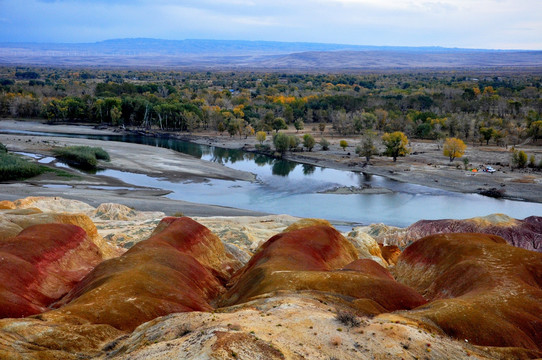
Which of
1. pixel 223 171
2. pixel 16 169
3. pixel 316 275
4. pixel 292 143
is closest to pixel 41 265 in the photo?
pixel 316 275

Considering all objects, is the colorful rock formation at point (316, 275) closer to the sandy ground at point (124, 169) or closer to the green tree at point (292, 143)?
the sandy ground at point (124, 169)

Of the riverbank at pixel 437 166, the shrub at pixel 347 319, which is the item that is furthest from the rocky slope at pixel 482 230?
the shrub at pixel 347 319

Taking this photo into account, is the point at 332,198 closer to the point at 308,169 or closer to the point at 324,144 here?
the point at 308,169

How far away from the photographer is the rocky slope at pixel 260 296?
18766 mm

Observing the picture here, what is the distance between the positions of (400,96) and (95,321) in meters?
154

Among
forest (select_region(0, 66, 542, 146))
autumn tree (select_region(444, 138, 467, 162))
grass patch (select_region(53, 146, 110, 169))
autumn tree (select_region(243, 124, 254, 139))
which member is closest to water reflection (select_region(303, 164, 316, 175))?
autumn tree (select_region(444, 138, 467, 162))

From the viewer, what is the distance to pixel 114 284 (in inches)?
1045

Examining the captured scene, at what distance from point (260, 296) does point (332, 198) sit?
49583 mm

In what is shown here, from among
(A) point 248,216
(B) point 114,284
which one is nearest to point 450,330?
(B) point 114,284

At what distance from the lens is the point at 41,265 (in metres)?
32.1

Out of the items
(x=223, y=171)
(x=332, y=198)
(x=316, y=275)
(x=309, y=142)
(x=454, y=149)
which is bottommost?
(x=332, y=198)

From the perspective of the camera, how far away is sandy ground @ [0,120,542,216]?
2544 inches

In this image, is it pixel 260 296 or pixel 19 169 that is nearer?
pixel 260 296

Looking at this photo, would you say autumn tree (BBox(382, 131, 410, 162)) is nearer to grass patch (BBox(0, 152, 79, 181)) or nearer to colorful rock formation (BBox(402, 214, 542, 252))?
colorful rock formation (BBox(402, 214, 542, 252))
